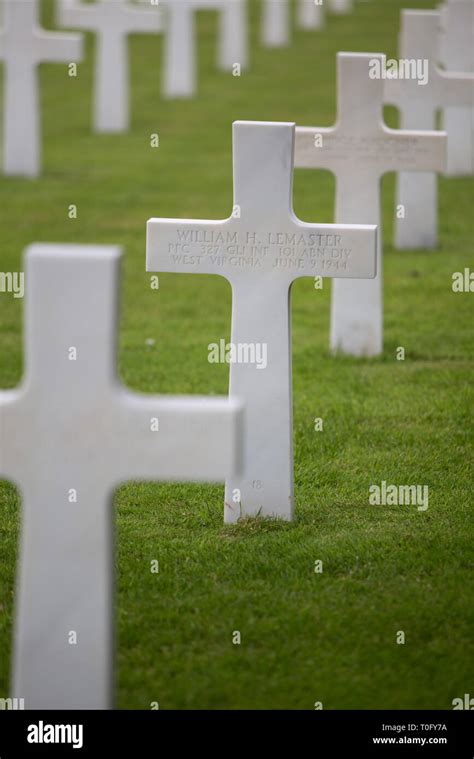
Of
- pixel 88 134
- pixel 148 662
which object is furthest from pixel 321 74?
pixel 148 662

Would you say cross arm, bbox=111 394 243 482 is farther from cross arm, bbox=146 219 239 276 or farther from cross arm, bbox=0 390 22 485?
cross arm, bbox=146 219 239 276

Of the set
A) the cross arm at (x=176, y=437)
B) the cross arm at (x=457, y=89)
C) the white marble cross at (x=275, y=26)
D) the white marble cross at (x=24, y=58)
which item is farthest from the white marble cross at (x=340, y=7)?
the cross arm at (x=176, y=437)

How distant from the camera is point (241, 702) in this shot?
4168 mm

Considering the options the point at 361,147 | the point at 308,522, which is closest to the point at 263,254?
the point at 308,522

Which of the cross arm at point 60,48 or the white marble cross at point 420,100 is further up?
the cross arm at point 60,48

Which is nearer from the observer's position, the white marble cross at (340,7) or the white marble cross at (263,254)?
the white marble cross at (263,254)

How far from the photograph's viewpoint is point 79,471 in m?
3.64

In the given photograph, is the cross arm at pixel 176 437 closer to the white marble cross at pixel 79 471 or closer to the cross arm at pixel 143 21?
the white marble cross at pixel 79 471

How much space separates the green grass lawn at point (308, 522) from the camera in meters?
4.36

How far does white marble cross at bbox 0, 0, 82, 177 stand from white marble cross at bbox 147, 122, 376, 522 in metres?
8.03

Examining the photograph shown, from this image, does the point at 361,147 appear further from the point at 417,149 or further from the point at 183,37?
the point at 183,37

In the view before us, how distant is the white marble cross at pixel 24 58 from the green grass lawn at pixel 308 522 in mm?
1454

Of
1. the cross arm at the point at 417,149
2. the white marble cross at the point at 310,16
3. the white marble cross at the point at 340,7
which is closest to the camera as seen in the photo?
the cross arm at the point at 417,149

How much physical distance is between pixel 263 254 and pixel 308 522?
119 cm
